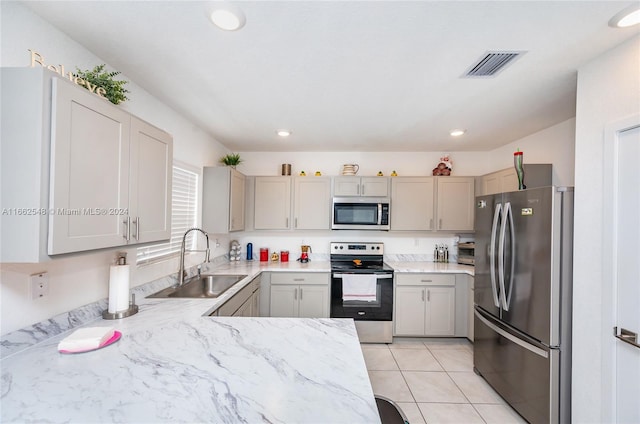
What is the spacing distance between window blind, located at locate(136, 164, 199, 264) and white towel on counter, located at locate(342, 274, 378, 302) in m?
1.80

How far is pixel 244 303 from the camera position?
8.36ft

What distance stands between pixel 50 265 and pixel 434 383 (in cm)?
295

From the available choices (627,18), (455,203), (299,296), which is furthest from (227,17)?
(455,203)

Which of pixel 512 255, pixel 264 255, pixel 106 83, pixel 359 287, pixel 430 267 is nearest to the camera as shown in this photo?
pixel 106 83

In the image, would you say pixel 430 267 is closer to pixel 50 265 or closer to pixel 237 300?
pixel 237 300

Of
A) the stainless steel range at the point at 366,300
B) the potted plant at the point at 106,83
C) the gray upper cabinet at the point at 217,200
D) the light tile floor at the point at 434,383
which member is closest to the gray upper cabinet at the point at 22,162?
the potted plant at the point at 106,83

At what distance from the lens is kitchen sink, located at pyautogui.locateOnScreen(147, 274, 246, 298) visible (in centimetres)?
239

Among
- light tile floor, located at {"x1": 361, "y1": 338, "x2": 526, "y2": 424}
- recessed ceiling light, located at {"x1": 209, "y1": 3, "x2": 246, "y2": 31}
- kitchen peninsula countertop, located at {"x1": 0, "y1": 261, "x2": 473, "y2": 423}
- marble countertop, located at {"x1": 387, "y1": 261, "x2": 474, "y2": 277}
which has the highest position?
recessed ceiling light, located at {"x1": 209, "y1": 3, "x2": 246, "y2": 31}

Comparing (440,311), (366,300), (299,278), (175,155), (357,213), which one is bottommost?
(440,311)

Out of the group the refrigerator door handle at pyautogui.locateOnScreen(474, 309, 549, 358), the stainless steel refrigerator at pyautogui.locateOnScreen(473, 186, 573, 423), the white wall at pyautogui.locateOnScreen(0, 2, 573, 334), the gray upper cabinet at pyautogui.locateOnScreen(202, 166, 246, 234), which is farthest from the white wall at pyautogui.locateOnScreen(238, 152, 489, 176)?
the refrigerator door handle at pyautogui.locateOnScreen(474, 309, 549, 358)

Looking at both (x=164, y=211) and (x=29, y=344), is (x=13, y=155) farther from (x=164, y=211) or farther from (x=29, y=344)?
(x=29, y=344)

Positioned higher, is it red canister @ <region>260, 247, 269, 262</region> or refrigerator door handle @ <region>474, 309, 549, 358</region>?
red canister @ <region>260, 247, 269, 262</region>

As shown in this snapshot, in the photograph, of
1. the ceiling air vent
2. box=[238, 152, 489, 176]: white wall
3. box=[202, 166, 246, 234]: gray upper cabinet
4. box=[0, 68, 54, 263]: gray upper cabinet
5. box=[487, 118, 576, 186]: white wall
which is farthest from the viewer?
box=[238, 152, 489, 176]: white wall

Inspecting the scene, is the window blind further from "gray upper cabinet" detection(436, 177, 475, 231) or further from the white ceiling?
"gray upper cabinet" detection(436, 177, 475, 231)
